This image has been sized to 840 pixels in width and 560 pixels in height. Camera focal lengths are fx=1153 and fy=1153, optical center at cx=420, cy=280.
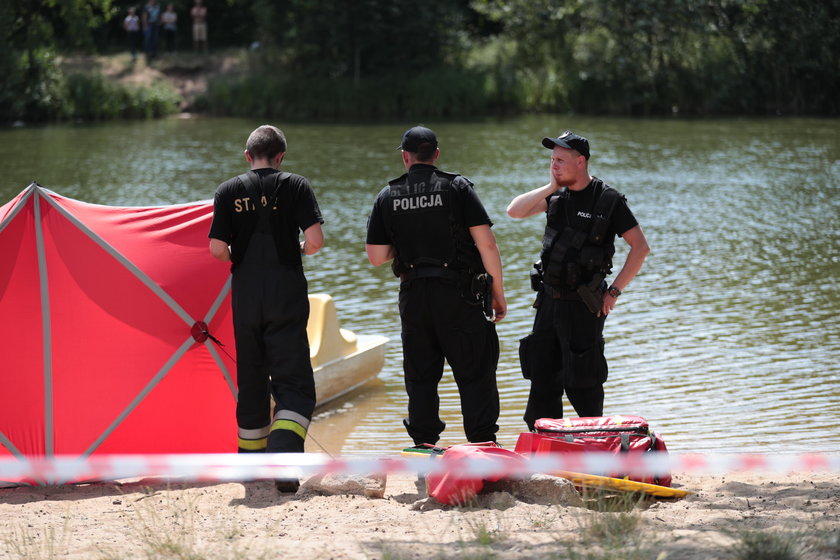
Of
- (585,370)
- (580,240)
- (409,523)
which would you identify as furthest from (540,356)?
(409,523)

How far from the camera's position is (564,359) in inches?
232

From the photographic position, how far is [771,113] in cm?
3250

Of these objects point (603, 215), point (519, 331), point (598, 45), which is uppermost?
point (598, 45)

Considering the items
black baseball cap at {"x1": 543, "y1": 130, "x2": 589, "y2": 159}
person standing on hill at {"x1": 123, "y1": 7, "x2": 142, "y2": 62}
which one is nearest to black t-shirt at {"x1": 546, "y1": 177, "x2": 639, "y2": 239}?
black baseball cap at {"x1": 543, "y1": 130, "x2": 589, "y2": 159}

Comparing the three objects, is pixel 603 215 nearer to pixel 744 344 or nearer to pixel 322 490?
pixel 322 490

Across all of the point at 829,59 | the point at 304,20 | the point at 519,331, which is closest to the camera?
the point at 519,331

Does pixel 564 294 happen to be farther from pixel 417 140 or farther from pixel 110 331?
pixel 110 331

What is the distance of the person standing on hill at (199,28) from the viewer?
126 feet

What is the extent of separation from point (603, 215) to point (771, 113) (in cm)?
2848

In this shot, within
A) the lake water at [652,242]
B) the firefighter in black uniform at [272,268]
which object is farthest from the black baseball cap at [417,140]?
the lake water at [652,242]

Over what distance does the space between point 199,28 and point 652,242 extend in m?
28.1

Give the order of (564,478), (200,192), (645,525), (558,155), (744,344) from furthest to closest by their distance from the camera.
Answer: (200,192)
(744,344)
(558,155)
(564,478)
(645,525)

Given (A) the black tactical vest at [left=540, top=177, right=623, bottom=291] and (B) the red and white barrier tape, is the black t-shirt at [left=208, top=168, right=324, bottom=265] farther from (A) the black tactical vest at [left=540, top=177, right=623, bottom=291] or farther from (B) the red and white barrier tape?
(A) the black tactical vest at [left=540, top=177, right=623, bottom=291]

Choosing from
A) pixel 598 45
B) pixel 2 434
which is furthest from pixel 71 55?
pixel 2 434
